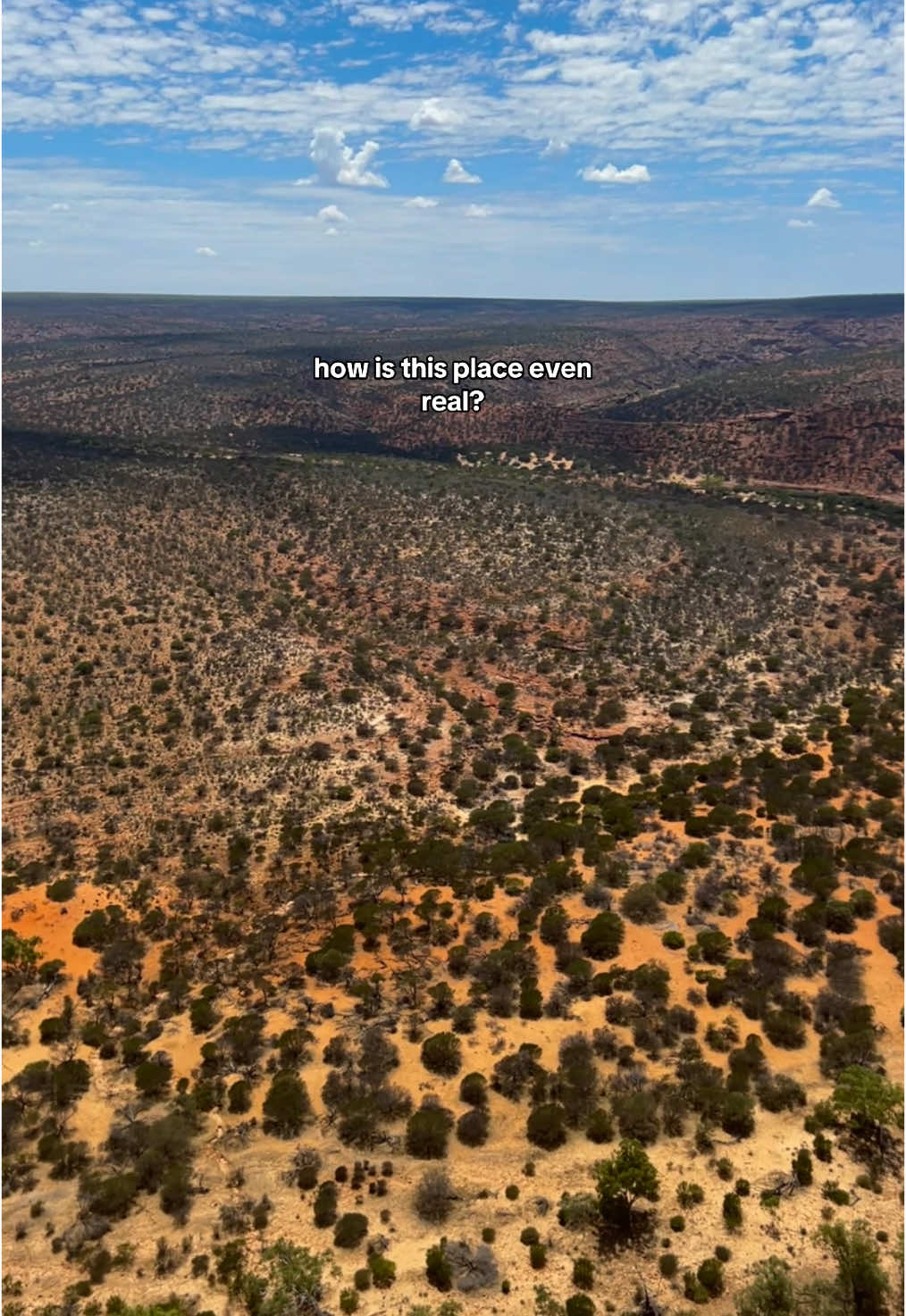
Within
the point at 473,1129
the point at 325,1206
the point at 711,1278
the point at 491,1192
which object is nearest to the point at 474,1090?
the point at 473,1129

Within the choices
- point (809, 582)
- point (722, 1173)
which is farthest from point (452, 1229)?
point (809, 582)

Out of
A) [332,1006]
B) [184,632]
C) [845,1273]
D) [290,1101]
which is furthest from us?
[184,632]

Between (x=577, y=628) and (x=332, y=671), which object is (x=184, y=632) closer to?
(x=332, y=671)

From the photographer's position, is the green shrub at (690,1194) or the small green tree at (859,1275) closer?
the small green tree at (859,1275)

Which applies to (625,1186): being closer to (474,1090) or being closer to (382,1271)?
(474,1090)

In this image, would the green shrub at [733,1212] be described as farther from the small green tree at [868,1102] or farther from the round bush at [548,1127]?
the round bush at [548,1127]

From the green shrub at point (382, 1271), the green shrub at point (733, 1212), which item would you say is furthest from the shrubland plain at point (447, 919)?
the green shrub at point (733, 1212)

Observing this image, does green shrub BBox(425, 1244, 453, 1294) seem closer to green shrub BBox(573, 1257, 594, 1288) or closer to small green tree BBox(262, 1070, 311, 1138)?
green shrub BBox(573, 1257, 594, 1288)
